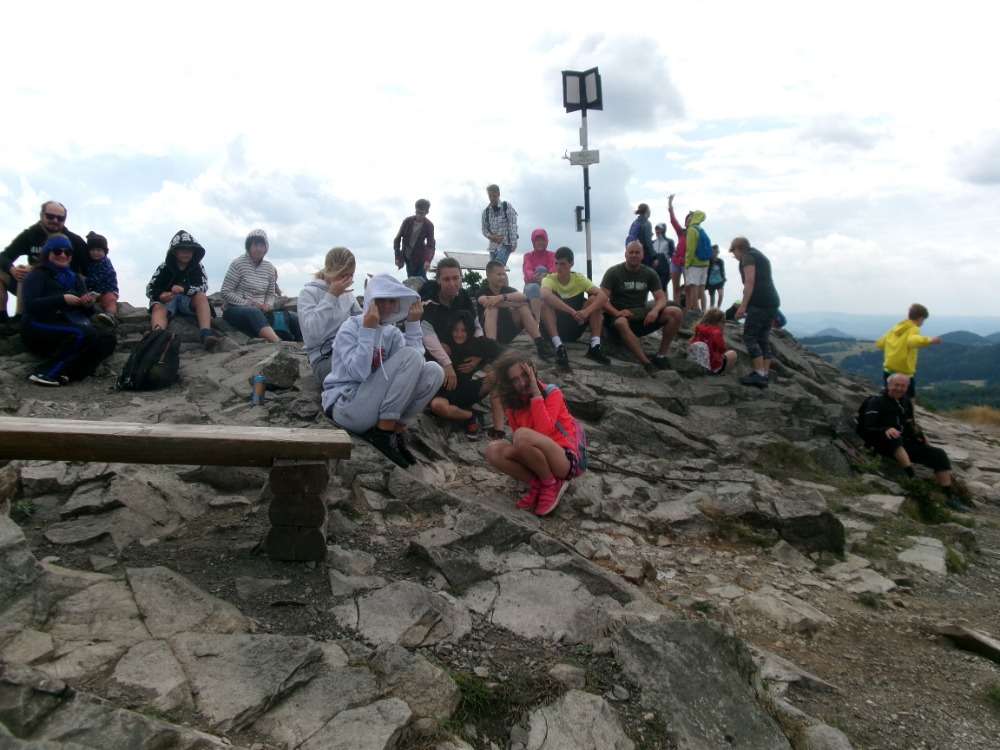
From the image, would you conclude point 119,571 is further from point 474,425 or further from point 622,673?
point 474,425

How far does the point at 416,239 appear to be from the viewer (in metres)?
12.4

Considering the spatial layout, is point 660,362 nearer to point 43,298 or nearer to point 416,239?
point 416,239

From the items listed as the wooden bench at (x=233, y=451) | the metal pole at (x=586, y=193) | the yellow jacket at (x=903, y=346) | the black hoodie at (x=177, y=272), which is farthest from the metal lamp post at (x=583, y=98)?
the wooden bench at (x=233, y=451)

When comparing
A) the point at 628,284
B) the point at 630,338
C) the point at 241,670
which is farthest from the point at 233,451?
the point at 628,284

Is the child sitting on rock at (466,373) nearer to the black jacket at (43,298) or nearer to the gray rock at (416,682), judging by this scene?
the gray rock at (416,682)

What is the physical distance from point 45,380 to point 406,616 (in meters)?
5.64

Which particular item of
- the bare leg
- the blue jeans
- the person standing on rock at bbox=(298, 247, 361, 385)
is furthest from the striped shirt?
the bare leg

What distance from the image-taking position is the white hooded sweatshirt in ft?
19.3

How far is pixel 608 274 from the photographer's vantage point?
1091 cm

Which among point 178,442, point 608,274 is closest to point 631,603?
point 178,442

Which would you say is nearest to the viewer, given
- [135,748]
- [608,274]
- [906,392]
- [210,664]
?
[135,748]

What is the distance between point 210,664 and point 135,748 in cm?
65

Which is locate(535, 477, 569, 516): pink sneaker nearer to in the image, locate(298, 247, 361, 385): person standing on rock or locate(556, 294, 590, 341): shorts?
locate(298, 247, 361, 385): person standing on rock

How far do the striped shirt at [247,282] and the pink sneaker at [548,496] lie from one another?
5.77 m
